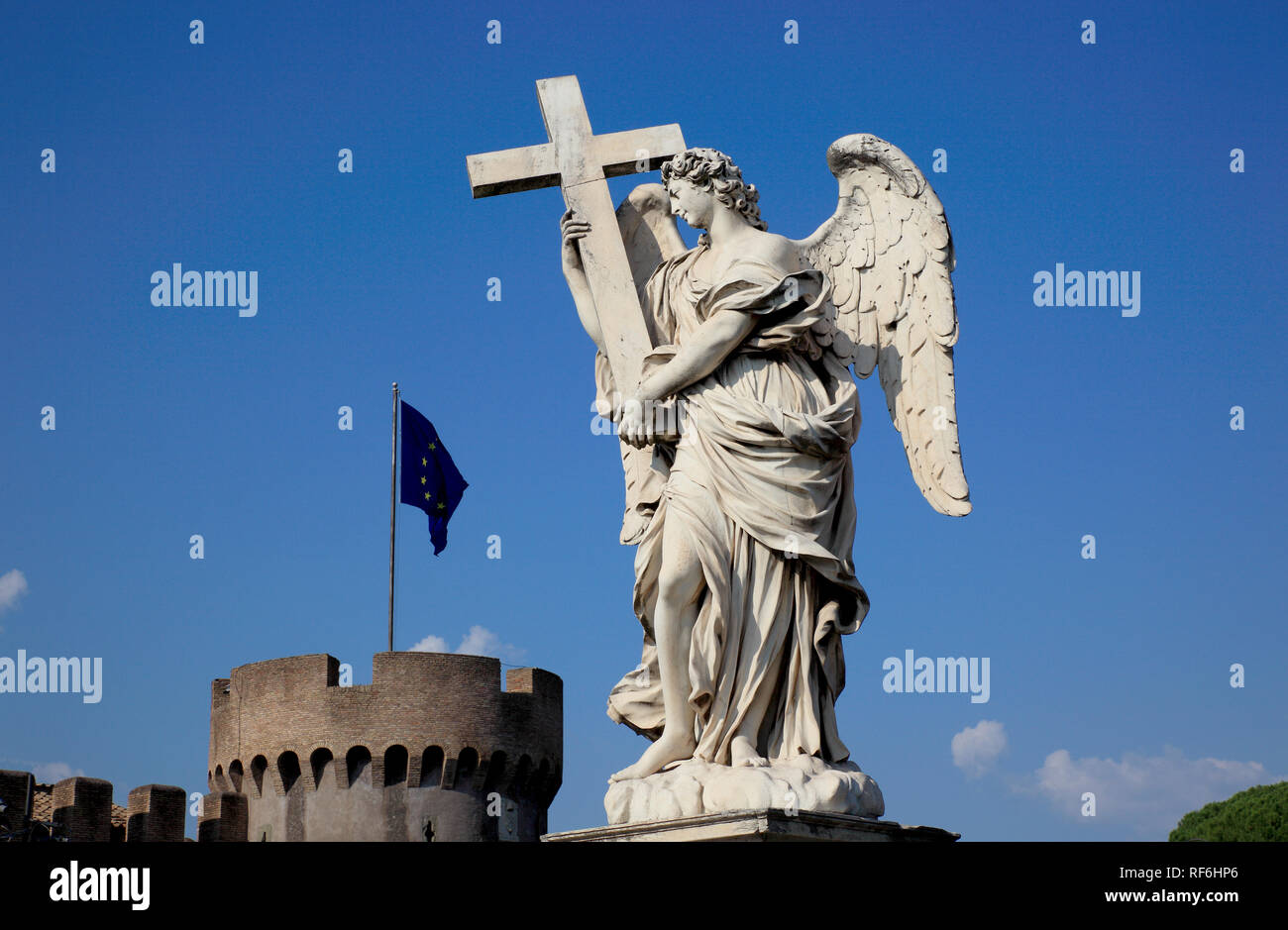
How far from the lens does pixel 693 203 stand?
8.15 metres

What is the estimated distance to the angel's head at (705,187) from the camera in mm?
8109

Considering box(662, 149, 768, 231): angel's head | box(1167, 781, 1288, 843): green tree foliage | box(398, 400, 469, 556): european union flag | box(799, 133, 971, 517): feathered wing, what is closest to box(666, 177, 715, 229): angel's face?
box(662, 149, 768, 231): angel's head

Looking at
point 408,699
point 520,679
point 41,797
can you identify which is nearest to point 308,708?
point 408,699

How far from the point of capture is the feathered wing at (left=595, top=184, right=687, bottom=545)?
8133 millimetres

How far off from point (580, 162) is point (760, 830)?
3535 millimetres

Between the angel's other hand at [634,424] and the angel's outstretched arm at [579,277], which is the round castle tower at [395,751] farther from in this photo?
the angel's other hand at [634,424]

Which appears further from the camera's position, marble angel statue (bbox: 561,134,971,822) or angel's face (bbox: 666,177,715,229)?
angel's face (bbox: 666,177,715,229)

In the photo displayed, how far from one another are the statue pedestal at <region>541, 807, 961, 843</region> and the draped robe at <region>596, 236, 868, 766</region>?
478 mm

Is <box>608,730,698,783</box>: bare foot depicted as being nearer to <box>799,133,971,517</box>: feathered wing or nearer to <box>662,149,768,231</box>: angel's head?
<box>799,133,971,517</box>: feathered wing

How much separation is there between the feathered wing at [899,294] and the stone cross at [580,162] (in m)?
0.89

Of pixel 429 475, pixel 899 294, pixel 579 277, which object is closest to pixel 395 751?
pixel 429 475

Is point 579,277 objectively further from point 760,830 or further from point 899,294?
point 760,830
